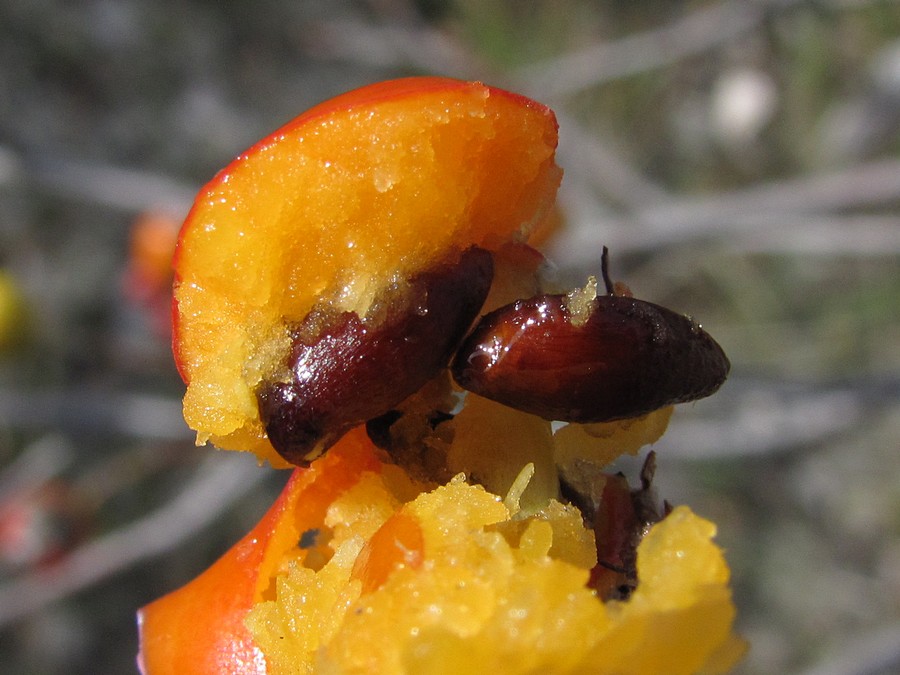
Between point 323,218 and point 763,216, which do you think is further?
point 763,216

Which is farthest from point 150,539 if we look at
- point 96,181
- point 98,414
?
point 96,181

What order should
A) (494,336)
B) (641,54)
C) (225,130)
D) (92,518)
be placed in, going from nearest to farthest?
1. (494,336)
2. (92,518)
3. (641,54)
4. (225,130)

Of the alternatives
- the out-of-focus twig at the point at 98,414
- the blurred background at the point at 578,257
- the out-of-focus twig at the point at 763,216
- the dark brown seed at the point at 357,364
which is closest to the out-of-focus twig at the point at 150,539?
the blurred background at the point at 578,257

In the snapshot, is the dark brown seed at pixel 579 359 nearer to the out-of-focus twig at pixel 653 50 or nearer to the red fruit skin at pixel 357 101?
the red fruit skin at pixel 357 101

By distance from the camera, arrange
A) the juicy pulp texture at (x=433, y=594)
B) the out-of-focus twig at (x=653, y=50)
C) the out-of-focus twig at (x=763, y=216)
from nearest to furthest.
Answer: the juicy pulp texture at (x=433, y=594) < the out-of-focus twig at (x=763, y=216) < the out-of-focus twig at (x=653, y=50)

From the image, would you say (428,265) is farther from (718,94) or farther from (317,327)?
(718,94)

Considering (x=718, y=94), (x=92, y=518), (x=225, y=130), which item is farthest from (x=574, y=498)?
(x=225, y=130)

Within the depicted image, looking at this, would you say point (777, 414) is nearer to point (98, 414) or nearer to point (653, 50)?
point (653, 50)

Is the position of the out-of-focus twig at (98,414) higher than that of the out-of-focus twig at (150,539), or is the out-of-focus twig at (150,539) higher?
the out-of-focus twig at (98,414)
